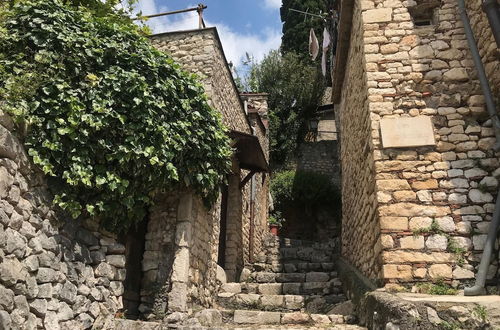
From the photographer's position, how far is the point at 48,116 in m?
3.97

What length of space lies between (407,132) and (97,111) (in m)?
3.51

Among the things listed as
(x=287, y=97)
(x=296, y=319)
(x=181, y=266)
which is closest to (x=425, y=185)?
(x=296, y=319)

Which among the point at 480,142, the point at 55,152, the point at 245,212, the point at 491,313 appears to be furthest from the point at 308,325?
the point at 245,212

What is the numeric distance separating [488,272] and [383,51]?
2887 mm

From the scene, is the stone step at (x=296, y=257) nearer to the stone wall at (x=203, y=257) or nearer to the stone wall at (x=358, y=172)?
the stone wall at (x=358, y=172)

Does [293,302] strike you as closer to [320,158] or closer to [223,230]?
[223,230]

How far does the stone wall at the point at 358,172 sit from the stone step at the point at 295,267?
690 millimetres

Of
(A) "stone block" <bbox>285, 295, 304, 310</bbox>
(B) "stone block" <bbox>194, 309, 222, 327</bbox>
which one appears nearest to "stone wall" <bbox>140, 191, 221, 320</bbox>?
(B) "stone block" <bbox>194, 309, 222, 327</bbox>

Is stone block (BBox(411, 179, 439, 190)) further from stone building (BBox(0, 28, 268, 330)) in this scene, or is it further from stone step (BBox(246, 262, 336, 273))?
stone step (BBox(246, 262, 336, 273))

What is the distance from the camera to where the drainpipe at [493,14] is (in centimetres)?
444

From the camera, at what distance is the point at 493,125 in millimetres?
4602

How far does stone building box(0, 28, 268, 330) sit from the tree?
48.9 feet

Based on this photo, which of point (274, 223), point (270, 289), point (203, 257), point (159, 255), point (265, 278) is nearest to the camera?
point (159, 255)

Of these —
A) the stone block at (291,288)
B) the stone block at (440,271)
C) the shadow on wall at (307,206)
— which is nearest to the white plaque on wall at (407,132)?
the stone block at (440,271)
